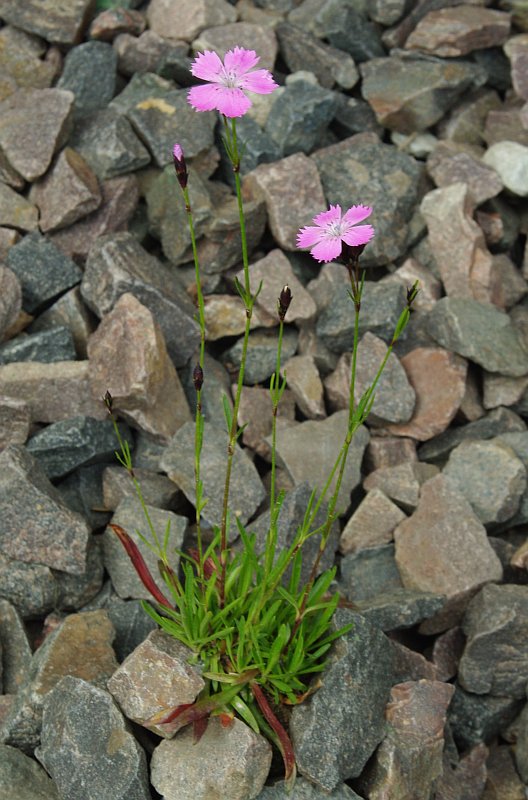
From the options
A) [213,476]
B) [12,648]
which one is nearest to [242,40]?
[213,476]

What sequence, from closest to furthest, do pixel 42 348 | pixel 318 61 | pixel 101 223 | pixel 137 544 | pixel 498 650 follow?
1. pixel 498 650
2. pixel 137 544
3. pixel 42 348
4. pixel 101 223
5. pixel 318 61

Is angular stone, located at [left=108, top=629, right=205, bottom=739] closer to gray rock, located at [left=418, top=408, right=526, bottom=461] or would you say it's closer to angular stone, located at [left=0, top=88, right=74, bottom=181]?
gray rock, located at [left=418, top=408, right=526, bottom=461]

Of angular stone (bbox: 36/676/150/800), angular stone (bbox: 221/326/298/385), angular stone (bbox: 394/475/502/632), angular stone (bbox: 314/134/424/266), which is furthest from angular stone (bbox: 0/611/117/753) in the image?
angular stone (bbox: 314/134/424/266)

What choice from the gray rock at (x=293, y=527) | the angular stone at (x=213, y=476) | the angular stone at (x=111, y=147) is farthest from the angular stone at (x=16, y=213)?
the gray rock at (x=293, y=527)

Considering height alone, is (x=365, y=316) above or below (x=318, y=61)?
below

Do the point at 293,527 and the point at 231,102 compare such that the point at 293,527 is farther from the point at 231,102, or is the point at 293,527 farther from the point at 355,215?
the point at 231,102

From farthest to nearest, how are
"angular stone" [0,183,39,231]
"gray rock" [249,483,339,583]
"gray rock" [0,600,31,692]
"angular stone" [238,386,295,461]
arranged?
"angular stone" [0,183,39,231], "angular stone" [238,386,295,461], "gray rock" [249,483,339,583], "gray rock" [0,600,31,692]

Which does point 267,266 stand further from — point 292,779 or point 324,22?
A: point 292,779

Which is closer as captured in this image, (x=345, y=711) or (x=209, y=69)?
(x=209, y=69)
